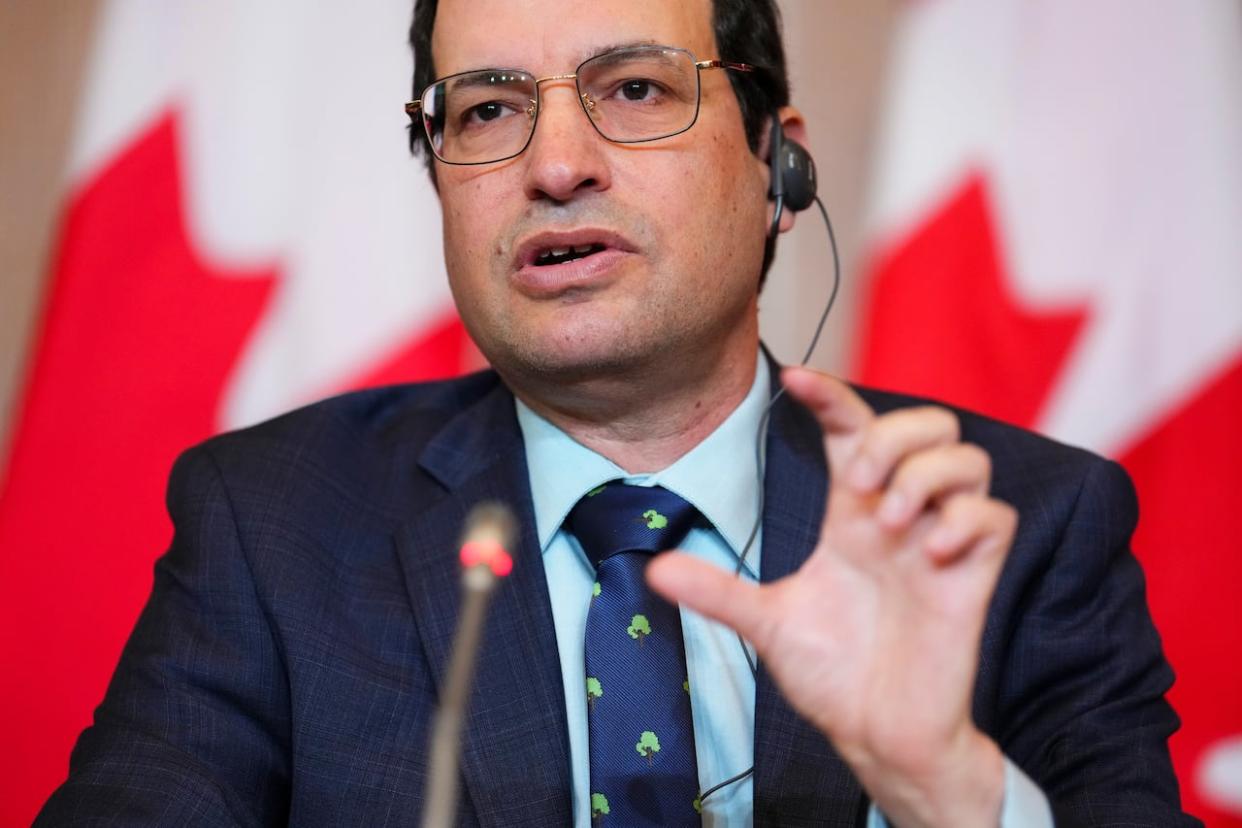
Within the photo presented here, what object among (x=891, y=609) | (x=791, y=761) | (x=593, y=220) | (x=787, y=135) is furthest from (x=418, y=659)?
(x=787, y=135)

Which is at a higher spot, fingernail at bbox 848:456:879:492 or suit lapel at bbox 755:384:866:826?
fingernail at bbox 848:456:879:492

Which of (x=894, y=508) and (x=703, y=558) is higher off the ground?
(x=894, y=508)

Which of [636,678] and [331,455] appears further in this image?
[331,455]

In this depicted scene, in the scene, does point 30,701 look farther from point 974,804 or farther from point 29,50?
point 974,804

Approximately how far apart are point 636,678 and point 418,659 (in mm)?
294

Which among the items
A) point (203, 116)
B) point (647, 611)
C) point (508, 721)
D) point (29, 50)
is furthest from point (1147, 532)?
point (29, 50)

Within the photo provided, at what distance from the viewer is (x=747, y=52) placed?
1.85 metres

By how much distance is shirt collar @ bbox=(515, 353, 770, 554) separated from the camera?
5.48 feet

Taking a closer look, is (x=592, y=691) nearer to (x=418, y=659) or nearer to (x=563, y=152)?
(x=418, y=659)

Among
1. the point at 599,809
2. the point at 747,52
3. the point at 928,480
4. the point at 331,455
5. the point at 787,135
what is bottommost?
the point at 599,809

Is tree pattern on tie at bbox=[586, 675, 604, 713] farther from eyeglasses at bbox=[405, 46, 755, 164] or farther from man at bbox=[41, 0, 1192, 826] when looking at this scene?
eyeglasses at bbox=[405, 46, 755, 164]

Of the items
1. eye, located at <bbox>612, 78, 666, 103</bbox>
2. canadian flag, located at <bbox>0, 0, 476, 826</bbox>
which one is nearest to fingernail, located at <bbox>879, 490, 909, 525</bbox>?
eye, located at <bbox>612, 78, 666, 103</bbox>

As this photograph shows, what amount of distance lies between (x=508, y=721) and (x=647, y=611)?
21 cm

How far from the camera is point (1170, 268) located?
2334 mm
